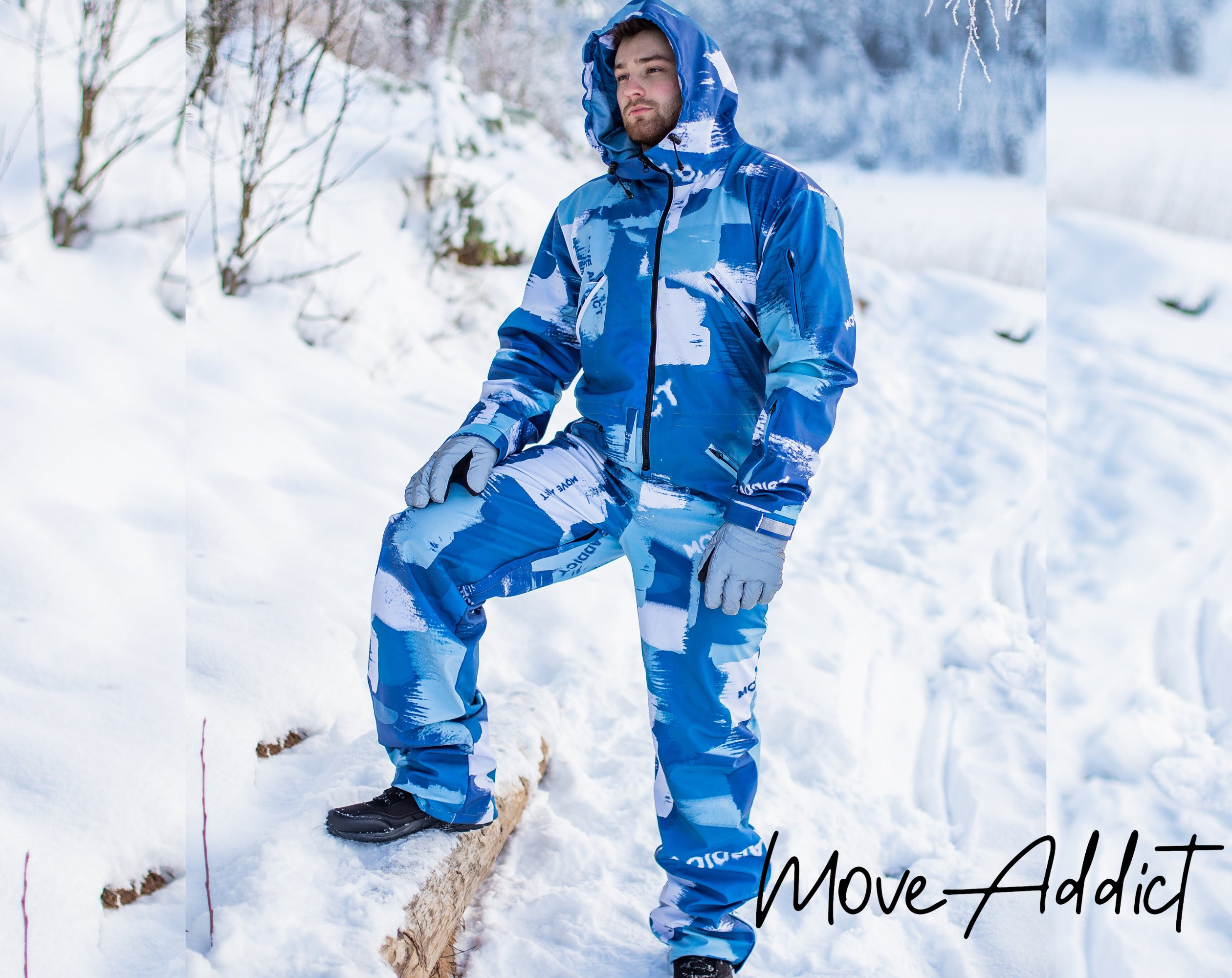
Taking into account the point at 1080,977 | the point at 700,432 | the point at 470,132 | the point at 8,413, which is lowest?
the point at 1080,977

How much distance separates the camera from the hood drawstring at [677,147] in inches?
57.9

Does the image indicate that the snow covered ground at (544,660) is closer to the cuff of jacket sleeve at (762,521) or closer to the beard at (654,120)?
the cuff of jacket sleeve at (762,521)

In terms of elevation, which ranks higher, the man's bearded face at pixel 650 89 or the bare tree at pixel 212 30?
the bare tree at pixel 212 30

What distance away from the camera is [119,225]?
2.75 m

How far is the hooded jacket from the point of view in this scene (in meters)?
1.37

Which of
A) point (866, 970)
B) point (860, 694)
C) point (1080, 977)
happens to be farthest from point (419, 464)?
point (1080, 977)

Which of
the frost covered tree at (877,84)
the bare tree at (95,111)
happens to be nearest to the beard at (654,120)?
the bare tree at (95,111)

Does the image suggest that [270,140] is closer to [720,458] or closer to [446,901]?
[720,458]

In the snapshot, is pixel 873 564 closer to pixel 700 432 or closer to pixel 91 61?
pixel 700 432

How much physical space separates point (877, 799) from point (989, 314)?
3.98 m

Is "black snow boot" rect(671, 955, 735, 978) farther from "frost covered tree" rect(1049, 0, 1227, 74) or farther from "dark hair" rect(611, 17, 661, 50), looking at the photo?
"frost covered tree" rect(1049, 0, 1227, 74)

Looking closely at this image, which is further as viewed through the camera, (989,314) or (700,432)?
(989,314)

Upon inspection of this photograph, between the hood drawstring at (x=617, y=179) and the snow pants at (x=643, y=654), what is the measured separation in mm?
475
